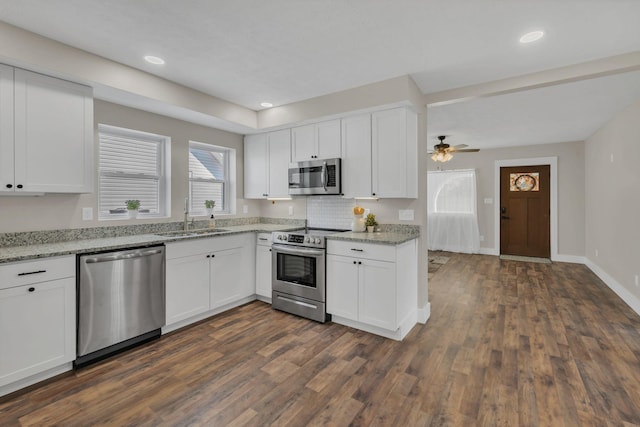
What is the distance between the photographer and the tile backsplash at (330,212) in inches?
152

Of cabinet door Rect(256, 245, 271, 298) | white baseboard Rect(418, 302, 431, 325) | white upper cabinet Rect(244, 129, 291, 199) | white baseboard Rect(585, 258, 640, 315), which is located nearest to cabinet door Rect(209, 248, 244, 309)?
cabinet door Rect(256, 245, 271, 298)

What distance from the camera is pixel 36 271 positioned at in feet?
6.89

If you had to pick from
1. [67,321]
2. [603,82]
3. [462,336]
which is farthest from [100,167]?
[603,82]

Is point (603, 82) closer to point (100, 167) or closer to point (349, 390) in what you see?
point (349, 390)

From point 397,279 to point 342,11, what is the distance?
2.15 meters

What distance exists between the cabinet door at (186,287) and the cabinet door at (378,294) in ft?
5.33

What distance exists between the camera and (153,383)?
2.17m

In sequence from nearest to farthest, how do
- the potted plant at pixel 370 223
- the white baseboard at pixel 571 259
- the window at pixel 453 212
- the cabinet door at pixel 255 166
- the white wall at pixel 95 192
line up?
the white wall at pixel 95 192 < the potted plant at pixel 370 223 < the cabinet door at pixel 255 166 < the white baseboard at pixel 571 259 < the window at pixel 453 212

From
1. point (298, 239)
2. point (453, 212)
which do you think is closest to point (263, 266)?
point (298, 239)

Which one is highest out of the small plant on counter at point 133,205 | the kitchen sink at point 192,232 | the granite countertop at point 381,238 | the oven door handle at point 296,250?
the small plant on counter at point 133,205

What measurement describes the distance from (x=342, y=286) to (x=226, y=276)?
1.33 metres

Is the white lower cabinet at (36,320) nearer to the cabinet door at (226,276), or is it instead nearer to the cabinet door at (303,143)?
the cabinet door at (226,276)

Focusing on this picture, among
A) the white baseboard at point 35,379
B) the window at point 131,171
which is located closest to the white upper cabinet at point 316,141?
the window at point 131,171

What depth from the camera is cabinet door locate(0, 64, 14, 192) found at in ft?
7.15
